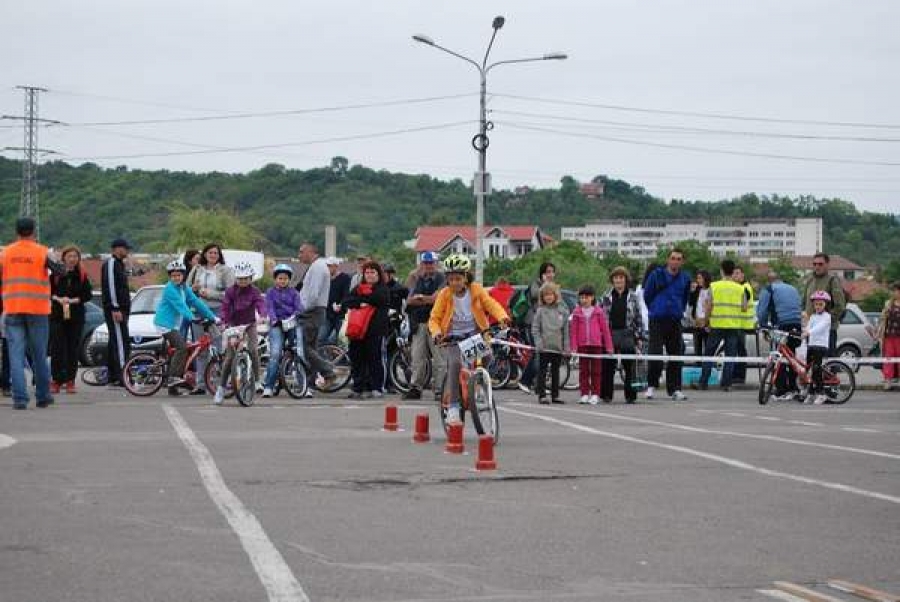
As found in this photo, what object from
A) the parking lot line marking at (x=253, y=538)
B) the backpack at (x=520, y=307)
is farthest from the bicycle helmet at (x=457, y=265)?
the backpack at (x=520, y=307)

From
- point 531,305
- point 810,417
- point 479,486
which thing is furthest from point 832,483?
point 531,305

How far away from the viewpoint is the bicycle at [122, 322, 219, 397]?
20922 millimetres

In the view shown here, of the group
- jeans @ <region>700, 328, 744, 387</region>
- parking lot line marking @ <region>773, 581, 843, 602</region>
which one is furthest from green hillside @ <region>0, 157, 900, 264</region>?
parking lot line marking @ <region>773, 581, 843, 602</region>

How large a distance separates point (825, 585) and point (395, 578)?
82.7 inches

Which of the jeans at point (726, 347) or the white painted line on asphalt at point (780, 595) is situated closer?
the white painted line on asphalt at point (780, 595)

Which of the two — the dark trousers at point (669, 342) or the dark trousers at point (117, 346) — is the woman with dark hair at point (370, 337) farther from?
the dark trousers at point (669, 342)

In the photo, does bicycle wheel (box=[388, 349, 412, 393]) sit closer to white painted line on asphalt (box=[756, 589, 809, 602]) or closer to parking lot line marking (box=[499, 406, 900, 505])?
parking lot line marking (box=[499, 406, 900, 505])

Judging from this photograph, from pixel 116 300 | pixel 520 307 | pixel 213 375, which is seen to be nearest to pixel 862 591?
pixel 213 375

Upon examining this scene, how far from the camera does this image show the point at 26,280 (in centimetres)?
1817

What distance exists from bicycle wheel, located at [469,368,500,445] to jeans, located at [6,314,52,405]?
6.46m

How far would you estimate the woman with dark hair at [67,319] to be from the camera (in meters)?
21.4

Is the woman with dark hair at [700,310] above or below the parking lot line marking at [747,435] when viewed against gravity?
above

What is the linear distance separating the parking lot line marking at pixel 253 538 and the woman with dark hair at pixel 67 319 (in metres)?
8.80

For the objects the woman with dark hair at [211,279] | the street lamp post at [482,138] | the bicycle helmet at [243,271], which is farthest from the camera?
the street lamp post at [482,138]
